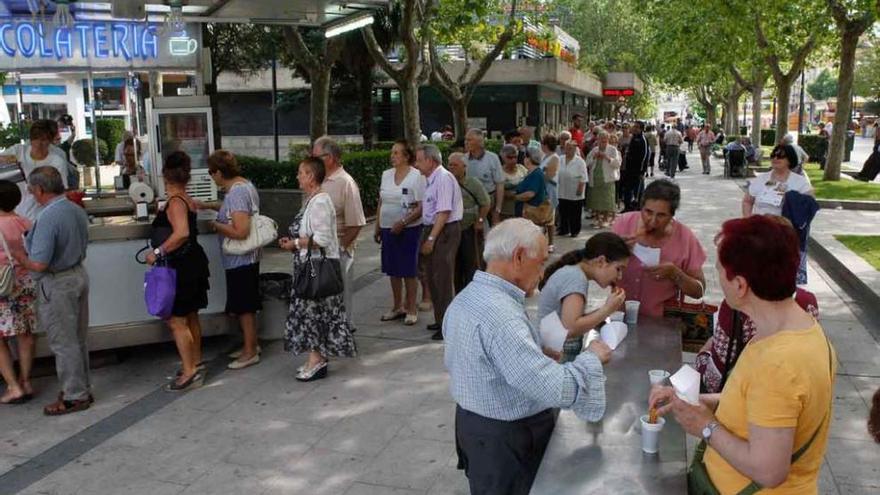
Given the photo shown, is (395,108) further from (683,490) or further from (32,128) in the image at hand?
(683,490)

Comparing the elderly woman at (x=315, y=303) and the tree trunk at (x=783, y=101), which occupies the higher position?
the tree trunk at (x=783, y=101)

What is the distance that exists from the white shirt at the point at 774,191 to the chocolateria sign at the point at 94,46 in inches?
214

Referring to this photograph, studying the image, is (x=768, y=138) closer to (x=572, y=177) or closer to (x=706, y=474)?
(x=572, y=177)

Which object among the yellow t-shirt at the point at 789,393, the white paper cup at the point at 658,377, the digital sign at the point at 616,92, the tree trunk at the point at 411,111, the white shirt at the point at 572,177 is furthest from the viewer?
the digital sign at the point at 616,92

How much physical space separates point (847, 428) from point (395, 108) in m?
27.0

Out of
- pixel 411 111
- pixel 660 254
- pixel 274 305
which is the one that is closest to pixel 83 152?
pixel 411 111

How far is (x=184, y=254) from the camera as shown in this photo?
5.46 m

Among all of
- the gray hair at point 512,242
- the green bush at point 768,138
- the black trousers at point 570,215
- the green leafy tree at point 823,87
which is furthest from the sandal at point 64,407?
the green leafy tree at point 823,87

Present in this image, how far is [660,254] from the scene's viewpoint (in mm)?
4410

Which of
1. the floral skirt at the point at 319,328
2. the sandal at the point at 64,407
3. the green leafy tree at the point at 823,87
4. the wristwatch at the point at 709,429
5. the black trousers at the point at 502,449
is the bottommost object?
the sandal at the point at 64,407

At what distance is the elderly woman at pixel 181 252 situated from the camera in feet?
17.6

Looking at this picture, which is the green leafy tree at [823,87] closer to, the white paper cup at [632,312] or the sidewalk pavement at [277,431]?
the sidewalk pavement at [277,431]

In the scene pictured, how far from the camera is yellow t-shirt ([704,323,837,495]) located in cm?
198

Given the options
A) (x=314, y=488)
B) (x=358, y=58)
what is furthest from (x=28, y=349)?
(x=358, y=58)
